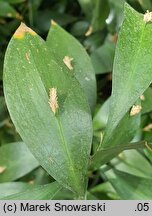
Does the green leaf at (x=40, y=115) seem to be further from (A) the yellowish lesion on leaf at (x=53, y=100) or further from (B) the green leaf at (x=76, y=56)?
(B) the green leaf at (x=76, y=56)

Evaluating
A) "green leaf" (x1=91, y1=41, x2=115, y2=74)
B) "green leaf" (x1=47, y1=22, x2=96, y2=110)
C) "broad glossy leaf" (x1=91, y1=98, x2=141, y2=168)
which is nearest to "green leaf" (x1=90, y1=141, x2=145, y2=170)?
"broad glossy leaf" (x1=91, y1=98, x2=141, y2=168)

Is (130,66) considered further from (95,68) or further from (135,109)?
(95,68)

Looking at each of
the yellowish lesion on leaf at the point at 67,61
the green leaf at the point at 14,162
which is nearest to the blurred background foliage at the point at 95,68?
the green leaf at the point at 14,162

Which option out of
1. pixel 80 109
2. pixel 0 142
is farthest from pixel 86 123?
pixel 0 142

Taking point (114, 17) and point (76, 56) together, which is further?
point (114, 17)

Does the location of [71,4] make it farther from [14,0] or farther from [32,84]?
[32,84]

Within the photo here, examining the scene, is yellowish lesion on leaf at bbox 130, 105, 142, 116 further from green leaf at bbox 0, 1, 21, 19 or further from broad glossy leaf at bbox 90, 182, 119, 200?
green leaf at bbox 0, 1, 21, 19

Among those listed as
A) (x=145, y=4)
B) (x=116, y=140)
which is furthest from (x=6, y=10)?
(x=116, y=140)
